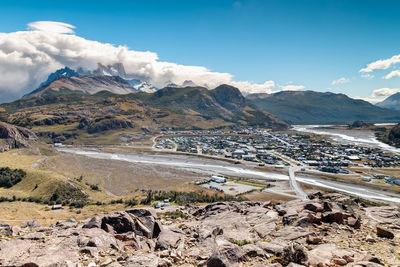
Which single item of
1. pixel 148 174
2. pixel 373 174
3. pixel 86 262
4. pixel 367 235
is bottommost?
pixel 148 174

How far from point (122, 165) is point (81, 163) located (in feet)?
76.9

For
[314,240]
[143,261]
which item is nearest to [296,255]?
[314,240]

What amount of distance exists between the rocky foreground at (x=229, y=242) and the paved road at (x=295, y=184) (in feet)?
168

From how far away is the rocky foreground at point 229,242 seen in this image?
1509 cm

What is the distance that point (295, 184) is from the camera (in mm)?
87688

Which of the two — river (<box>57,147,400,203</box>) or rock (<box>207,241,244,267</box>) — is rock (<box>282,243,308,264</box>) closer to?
rock (<box>207,241,244,267</box>)

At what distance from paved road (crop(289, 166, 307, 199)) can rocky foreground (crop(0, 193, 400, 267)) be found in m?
51.2

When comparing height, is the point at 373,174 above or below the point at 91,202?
above

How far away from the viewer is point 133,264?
15.0 m

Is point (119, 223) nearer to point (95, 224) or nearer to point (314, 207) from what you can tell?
point (95, 224)

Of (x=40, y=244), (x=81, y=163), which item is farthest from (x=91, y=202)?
(x=81, y=163)

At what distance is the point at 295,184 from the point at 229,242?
79.7 metres

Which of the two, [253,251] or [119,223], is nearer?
[253,251]

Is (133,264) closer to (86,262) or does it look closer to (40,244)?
(86,262)
